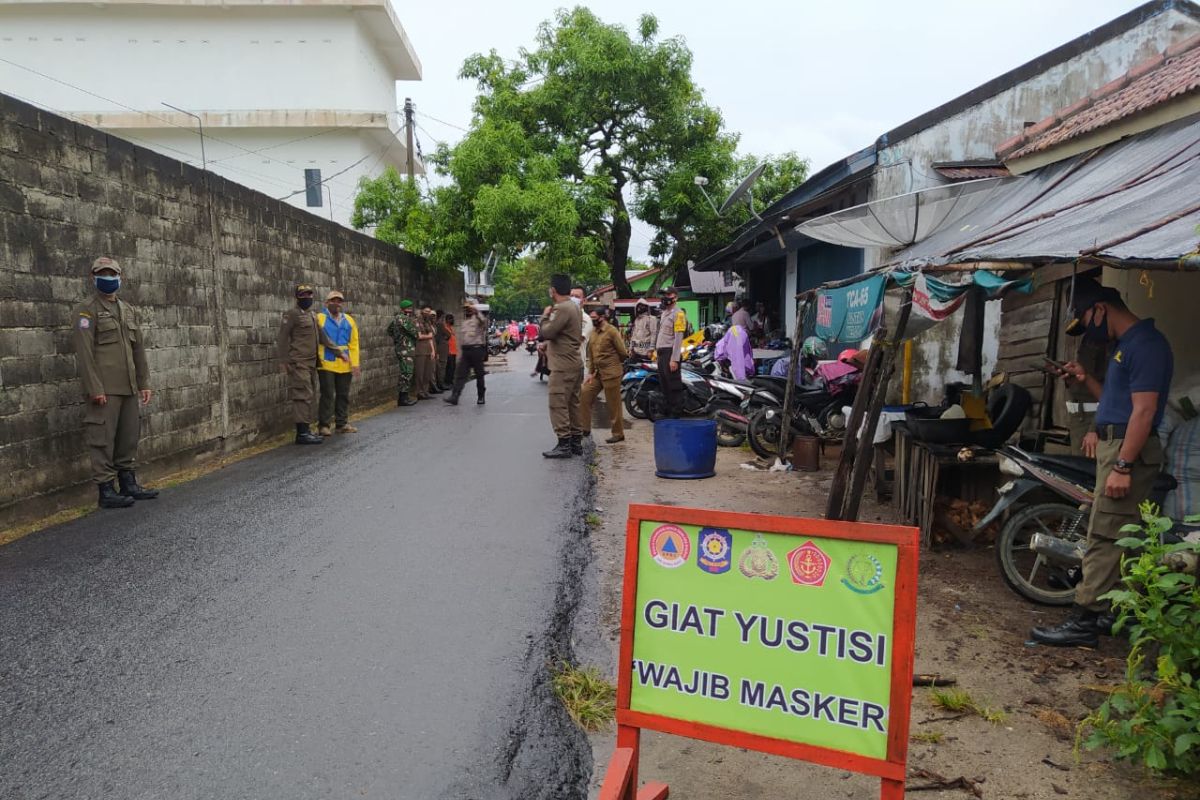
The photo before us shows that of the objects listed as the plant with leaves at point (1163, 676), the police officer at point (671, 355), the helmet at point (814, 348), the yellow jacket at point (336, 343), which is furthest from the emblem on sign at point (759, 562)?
the police officer at point (671, 355)

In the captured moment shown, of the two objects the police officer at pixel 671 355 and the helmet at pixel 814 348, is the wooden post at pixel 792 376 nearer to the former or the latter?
the helmet at pixel 814 348

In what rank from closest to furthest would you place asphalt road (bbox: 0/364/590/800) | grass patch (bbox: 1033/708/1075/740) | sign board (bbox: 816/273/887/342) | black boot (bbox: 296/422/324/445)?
1. asphalt road (bbox: 0/364/590/800)
2. grass patch (bbox: 1033/708/1075/740)
3. sign board (bbox: 816/273/887/342)
4. black boot (bbox: 296/422/324/445)

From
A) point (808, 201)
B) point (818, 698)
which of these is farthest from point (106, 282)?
point (808, 201)

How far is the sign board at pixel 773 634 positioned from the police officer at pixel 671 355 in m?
9.26

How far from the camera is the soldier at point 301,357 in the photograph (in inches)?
388

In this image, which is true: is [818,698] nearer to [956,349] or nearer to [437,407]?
[956,349]

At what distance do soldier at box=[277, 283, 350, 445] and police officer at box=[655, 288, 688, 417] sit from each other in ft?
15.7

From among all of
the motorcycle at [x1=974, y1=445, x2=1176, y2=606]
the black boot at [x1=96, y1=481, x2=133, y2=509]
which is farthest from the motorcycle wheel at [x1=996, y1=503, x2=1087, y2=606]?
the black boot at [x1=96, y1=481, x2=133, y2=509]

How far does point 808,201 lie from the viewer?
10984 mm

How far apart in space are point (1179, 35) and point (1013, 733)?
936cm

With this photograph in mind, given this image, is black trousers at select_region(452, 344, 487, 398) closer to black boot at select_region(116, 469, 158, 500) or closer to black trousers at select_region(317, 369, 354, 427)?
black trousers at select_region(317, 369, 354, 427)

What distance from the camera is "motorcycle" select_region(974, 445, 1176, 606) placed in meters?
4.43

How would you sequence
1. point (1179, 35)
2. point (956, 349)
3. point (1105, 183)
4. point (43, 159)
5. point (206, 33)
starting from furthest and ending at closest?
point (206, 33)
point (956, 349)
point (1179, 35)
point (43, 159)
point (1105, 183)

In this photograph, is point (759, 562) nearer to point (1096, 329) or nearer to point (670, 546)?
point (670, 546)
